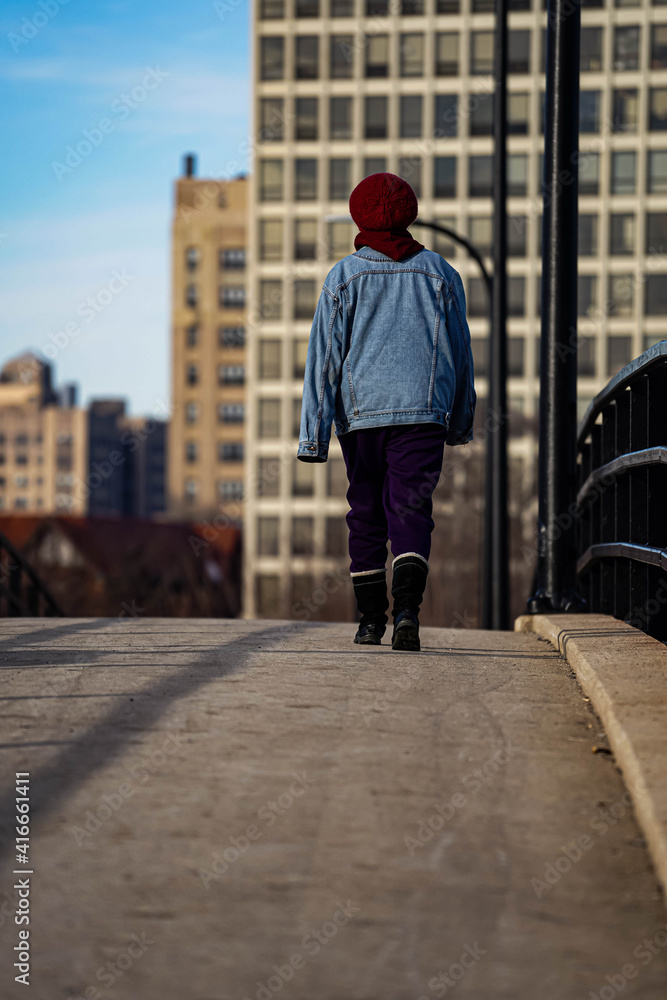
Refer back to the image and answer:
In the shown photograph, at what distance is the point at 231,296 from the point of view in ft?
379

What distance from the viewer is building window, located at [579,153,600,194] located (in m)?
70.3

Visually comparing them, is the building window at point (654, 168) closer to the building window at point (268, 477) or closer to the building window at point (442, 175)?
the building window at point (442, 175)

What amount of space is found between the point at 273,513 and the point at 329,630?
220ft

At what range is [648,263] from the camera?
69812mm

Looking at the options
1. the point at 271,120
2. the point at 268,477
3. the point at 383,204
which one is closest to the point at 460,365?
the point at 383,204

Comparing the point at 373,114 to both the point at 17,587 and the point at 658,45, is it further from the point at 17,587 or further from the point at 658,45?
the point at 17,587

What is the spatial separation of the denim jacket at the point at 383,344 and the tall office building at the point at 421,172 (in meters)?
62.3

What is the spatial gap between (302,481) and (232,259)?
155 feet

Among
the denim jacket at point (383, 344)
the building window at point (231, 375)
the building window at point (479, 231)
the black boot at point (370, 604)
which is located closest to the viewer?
the denim jacket at point (383, 344)

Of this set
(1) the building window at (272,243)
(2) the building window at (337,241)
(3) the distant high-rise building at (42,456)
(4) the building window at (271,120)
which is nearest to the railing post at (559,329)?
(2) the building window at (337,241)

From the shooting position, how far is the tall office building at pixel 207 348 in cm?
11450

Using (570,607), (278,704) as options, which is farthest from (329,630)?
(278,704)

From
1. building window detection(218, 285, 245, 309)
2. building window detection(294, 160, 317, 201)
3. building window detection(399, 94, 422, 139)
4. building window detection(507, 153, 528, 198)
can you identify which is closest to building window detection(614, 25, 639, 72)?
building window detection(507, 153, 528, 198)

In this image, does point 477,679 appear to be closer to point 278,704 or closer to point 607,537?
point 278,704
